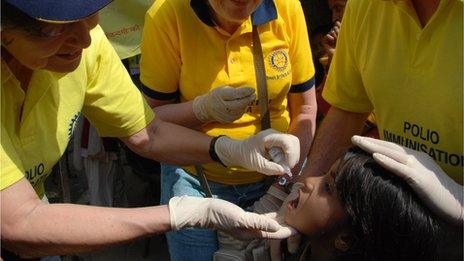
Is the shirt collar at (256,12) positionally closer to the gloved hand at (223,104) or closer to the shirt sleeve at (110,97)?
the gloved hand at (223,104)

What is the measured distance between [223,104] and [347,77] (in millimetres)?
444

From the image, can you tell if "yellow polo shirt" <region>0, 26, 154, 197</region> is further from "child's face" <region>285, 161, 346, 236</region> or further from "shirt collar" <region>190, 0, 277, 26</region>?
"child's face" <region>285, 161, 346, 236</region>

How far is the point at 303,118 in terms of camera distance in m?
2.38

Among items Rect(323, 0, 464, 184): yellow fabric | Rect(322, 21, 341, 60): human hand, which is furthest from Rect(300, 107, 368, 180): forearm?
Rect(322, 21, 341, 60): human hand

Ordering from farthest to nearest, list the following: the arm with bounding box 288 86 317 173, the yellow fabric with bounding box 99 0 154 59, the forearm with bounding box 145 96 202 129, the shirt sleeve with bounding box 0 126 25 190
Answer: the yellow fabric with bounding box 99 0 154 59 → the arm with bounding box 288 86 317 173 → the forearm with bounding box 145 96 202 129 → the shirt sleeve with bounding box 0 126 25 190

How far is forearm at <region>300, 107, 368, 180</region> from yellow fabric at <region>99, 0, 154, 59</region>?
5.05 feet

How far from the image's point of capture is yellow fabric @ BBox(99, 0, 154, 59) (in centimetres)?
329

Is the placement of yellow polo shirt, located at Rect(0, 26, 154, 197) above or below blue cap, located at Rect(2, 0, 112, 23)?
below

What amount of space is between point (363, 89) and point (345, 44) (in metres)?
0.16

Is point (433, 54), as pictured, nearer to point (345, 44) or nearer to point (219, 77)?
point (345, 44)

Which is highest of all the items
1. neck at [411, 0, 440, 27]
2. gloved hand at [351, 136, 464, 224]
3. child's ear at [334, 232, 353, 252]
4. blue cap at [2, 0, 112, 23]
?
blue cap at [2, 0, 112, 23]

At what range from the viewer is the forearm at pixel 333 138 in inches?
80.8

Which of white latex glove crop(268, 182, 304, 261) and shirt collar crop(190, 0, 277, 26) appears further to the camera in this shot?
shirt collar crop(190, 0, 277, 26)

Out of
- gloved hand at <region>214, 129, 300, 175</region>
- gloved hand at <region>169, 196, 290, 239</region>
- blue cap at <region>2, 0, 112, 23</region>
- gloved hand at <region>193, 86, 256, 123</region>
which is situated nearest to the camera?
blue cap at <region>2, 0, 112, 23</region>
